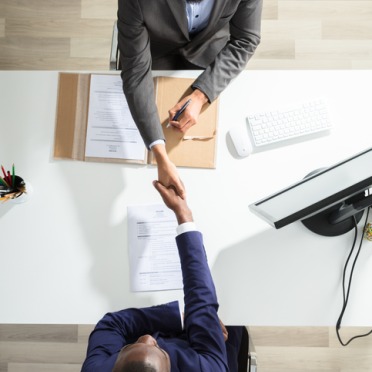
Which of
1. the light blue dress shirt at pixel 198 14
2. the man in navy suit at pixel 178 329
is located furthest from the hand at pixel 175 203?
the light blue dress shirt at pixel 198 14

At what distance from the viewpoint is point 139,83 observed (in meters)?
1.44

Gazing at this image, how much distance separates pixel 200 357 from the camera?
49.5 inches

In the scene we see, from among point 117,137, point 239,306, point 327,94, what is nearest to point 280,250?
point 239,306

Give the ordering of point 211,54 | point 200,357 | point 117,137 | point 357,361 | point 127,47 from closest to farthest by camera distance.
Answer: point 200,357, point 127,47, point 117,137, point 211,54, point 357,361

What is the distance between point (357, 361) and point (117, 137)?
1.58 meters

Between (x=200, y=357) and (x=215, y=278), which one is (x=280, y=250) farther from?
(x=200, y=357)

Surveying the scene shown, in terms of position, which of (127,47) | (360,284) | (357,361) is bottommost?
(357,361)

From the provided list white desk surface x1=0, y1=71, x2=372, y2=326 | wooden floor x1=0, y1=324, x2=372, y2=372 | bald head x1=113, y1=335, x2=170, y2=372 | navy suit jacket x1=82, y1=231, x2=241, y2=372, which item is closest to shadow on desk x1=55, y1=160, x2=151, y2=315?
white desk surface x1=0, y1=71, x2=372, y2=326

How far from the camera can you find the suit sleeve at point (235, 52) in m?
1.47

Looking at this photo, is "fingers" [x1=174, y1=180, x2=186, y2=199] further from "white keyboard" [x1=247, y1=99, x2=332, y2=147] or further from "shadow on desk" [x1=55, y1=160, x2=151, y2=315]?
"white keyboard" [x1=247, y1=99, x2=332, y2=147]

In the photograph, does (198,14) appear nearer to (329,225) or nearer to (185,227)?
(185,227)

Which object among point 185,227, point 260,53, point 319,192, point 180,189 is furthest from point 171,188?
point 260,53

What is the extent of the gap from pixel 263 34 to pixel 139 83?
1.09 m

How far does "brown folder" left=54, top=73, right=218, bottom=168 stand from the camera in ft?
4.91
